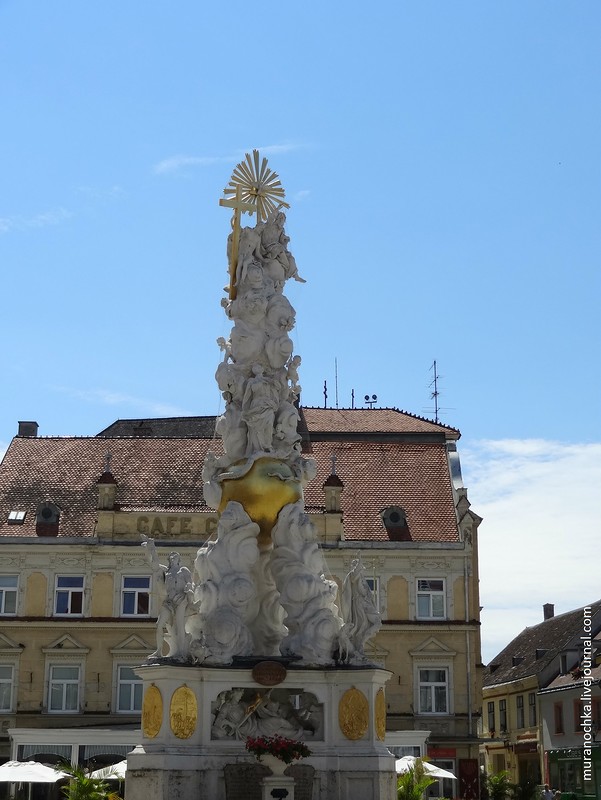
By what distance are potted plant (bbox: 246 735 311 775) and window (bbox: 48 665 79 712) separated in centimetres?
2344

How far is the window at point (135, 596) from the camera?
1718 inches

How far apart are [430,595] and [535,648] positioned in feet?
59.8

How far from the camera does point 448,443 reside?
49.8 m

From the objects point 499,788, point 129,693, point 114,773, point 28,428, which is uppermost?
point 28,428

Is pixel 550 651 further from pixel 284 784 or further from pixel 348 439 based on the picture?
pixel 284 784

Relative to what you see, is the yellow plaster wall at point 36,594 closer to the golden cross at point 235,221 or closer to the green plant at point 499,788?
the green plant at point 499,788

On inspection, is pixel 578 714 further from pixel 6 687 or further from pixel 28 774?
pixel 28 774

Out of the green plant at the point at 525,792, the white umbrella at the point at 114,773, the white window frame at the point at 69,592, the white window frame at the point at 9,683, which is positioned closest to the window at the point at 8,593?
the white window frame at the point at 69,592

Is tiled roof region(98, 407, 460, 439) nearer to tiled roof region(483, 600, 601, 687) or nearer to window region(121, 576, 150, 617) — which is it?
window region(121, 576, 150, 617)

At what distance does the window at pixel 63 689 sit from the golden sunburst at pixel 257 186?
71.5 feet

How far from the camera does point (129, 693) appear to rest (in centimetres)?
4281

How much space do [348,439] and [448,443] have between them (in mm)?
3706

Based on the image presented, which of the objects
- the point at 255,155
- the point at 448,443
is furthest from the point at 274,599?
the point at 448,443

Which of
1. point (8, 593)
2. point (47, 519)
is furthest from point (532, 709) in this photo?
point (8, 593)
